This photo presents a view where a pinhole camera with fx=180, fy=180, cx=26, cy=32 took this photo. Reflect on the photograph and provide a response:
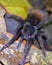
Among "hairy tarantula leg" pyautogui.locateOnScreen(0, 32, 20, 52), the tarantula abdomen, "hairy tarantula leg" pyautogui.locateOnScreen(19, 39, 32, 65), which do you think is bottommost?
"hairy tarantula leg" pyautogui.locateOnScreen(19, 39, 32, 65)

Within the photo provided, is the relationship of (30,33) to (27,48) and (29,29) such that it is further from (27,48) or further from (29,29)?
(27,48)

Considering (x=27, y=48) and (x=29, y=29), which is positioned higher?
(x=29, y=29)

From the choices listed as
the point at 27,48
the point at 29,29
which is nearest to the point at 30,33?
the point at 29,29

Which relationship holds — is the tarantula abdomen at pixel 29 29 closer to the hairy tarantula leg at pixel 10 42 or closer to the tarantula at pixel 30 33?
the tarantula at pixel 30 33

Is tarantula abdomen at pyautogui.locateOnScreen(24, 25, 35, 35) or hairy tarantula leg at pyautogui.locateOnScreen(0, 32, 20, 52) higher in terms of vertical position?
tarantula abdomen at pyautogui.locateOnScreen(24, 25, 35, 35)

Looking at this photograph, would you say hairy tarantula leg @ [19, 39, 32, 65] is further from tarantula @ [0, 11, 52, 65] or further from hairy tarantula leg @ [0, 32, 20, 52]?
hairy tarantula leg @ [0, 32, 20, 52]

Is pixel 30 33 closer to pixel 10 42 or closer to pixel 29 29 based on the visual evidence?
pixel 29 29

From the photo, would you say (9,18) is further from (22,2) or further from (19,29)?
(22,2)

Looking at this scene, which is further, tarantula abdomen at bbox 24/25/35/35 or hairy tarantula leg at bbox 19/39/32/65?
tarantula abdomen at bbox 24/25/35/35

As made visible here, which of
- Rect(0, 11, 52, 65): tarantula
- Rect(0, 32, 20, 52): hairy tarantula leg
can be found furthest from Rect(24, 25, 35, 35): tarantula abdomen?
Rect(0, 32, 20, 52): hairy tarantula leg

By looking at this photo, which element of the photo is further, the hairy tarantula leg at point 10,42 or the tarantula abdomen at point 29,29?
the tarantula abdomen at point 29,29

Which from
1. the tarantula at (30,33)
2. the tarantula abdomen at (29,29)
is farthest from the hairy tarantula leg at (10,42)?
the tarantula abdomen at (29,29)

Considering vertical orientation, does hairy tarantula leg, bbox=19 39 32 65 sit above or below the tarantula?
below

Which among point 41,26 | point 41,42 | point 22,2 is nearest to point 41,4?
point 22,2
